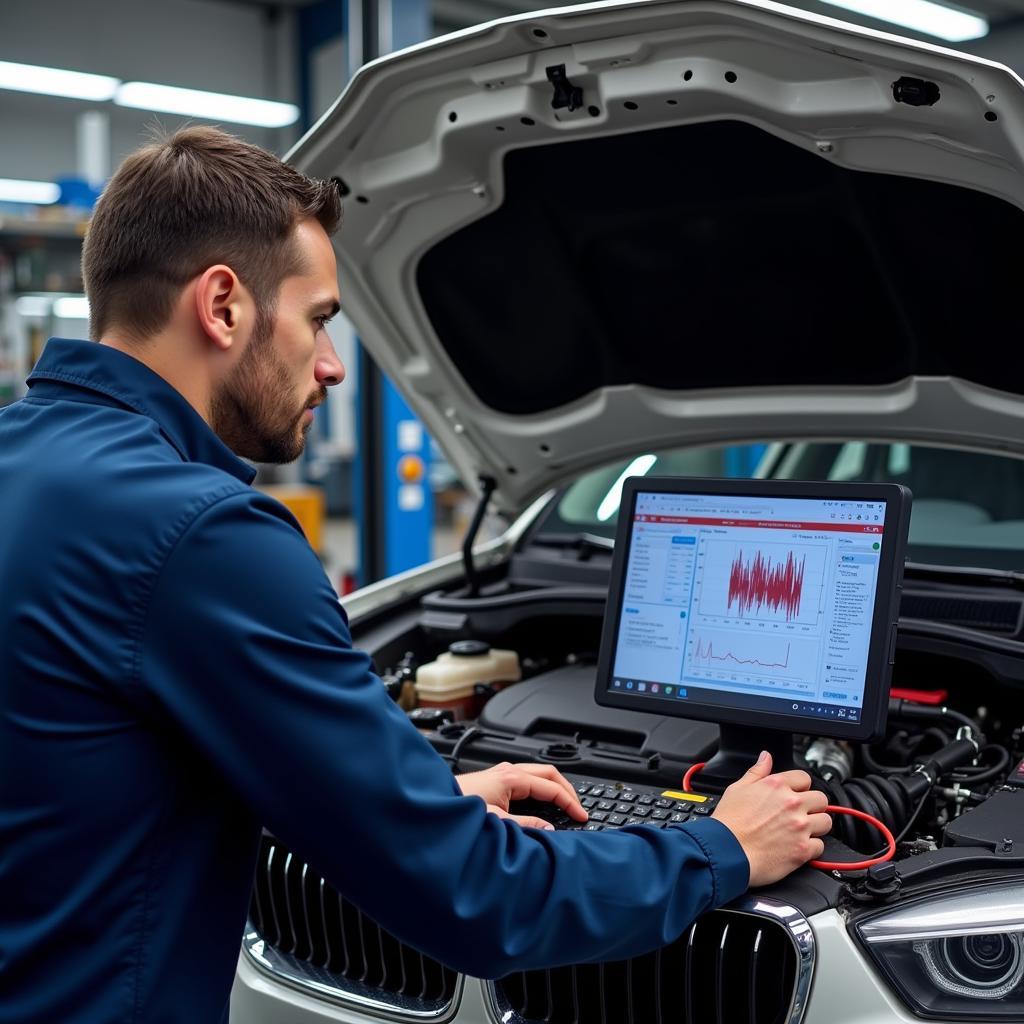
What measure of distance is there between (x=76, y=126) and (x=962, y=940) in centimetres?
1486

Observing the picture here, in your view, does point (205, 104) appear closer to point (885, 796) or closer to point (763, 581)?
point (763, 581)

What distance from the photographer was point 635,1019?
5.04 feet

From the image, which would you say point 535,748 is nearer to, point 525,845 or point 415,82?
point 525,845

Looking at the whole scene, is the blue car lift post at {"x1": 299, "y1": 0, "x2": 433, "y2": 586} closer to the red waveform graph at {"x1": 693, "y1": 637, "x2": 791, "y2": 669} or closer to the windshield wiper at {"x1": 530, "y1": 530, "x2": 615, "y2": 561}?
the windshield wiper at {"x1": 530, "y1": 530, "x2": 615, "y2": 561}

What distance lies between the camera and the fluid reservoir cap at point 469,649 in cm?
231

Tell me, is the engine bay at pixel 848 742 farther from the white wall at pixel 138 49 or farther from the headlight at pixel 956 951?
the white wall at pixel 138 49

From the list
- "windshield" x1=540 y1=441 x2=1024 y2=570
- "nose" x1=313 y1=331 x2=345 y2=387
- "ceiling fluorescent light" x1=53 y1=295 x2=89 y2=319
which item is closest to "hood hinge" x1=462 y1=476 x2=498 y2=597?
"windshield" x1=540 y1=441 x2=1024 y2=570

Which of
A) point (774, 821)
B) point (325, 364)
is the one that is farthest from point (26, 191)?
point (774, 821)

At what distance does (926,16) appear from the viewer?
405 inches

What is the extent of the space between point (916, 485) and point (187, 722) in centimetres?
194

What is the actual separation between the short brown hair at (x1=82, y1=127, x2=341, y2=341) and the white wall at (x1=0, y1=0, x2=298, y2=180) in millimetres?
11179

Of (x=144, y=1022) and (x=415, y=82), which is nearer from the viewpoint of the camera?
(x=144, y=1022)

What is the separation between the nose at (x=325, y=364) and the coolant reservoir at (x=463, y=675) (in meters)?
0.90

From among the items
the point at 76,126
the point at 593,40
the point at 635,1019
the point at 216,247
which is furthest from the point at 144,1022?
the point at 76,126
